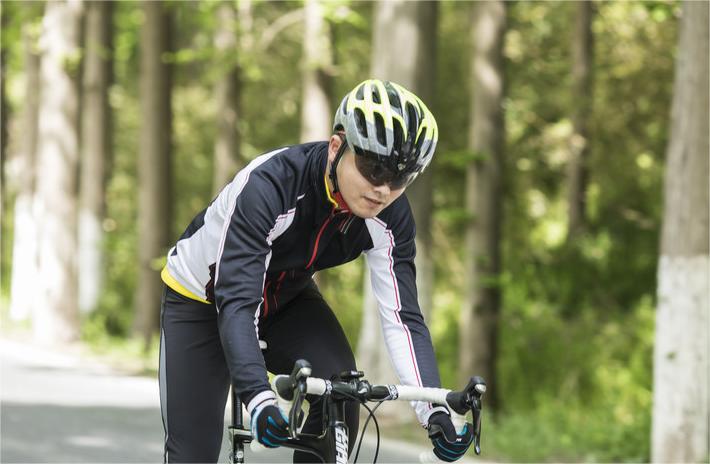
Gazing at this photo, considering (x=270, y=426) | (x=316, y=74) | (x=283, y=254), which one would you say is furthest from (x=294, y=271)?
(x=316, y=74)

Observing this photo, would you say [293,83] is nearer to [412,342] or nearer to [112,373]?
[112,373]

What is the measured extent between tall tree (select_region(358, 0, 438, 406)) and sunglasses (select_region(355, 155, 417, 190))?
8694 millimetres

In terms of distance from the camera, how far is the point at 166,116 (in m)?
19.9

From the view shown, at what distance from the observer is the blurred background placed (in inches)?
443

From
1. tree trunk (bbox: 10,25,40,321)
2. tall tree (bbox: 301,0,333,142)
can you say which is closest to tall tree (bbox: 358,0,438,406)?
tall tree (bbox: 301,0,333,142)

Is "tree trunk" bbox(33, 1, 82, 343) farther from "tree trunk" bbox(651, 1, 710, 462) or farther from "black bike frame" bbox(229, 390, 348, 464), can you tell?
"black bike frame" bbox(229, 390, 348, 464)

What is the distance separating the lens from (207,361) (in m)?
4.54

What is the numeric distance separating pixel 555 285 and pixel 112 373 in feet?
30.6

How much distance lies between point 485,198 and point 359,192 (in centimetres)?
1209

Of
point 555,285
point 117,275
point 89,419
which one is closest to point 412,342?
point 89,419

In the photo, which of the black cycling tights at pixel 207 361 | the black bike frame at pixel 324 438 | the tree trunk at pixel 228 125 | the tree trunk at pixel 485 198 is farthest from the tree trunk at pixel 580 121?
the black bike frame at pixel 324 438

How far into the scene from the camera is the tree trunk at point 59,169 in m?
19.9

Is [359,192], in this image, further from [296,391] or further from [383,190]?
[296,391]

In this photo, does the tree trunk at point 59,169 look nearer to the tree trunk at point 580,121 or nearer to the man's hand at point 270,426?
the tree trunk at point 580,121
